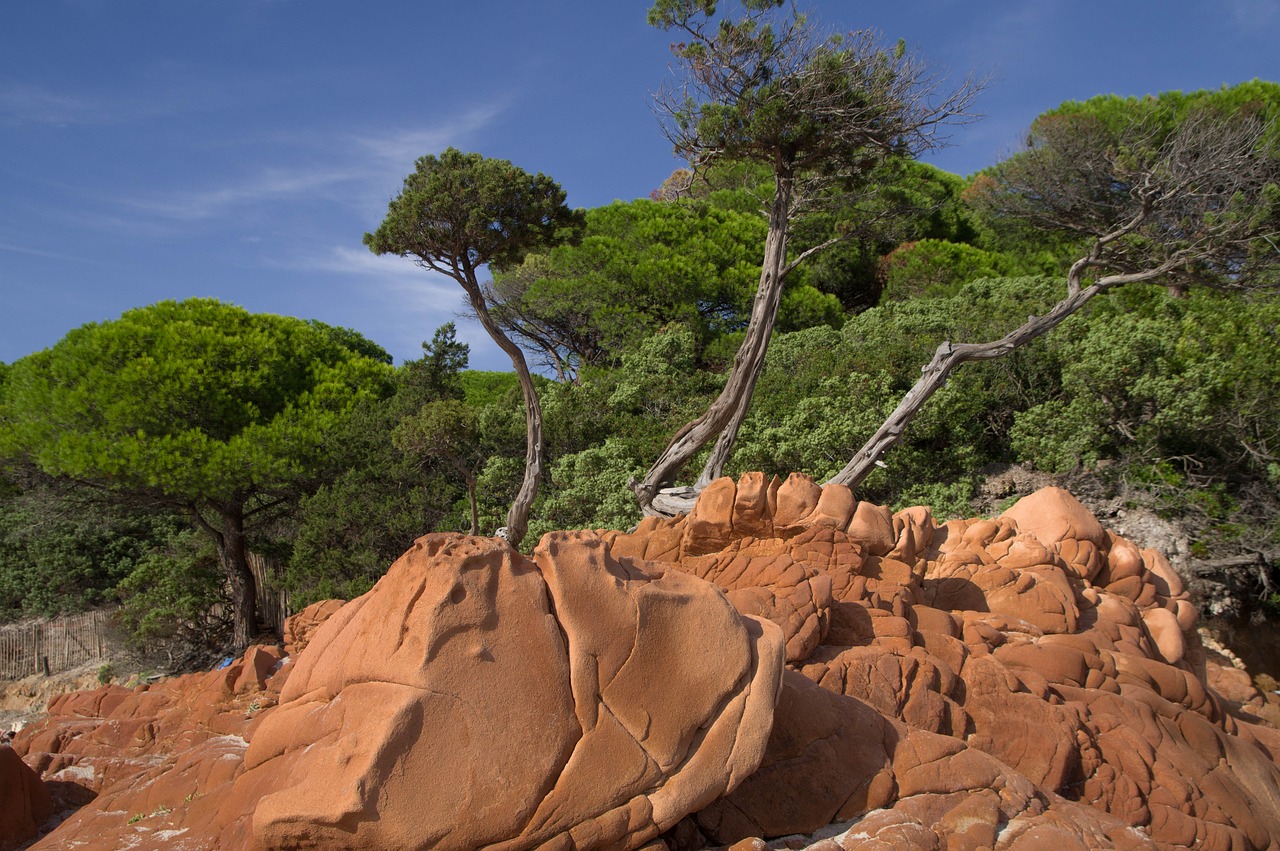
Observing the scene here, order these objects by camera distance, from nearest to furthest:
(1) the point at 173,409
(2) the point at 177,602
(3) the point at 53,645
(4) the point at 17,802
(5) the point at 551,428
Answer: (4) the point at 17,802, (2) the point at 177,602, (1) the point at 173,409, (3) the point at 53,645, (5) the point at 551,428

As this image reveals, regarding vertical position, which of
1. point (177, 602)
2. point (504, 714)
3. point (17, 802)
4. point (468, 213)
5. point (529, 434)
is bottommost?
point (177, 602)

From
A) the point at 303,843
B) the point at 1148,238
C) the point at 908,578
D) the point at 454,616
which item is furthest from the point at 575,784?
the point at 1148,238

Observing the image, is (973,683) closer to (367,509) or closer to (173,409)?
(367,509)

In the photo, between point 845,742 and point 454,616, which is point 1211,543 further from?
point 454,616

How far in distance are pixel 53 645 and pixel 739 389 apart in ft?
45.9

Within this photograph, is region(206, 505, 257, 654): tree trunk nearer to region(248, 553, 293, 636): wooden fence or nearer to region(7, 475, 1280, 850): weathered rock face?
region(248, 553, 293, 636): wooden fence

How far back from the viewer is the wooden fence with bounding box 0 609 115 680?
54.2ft

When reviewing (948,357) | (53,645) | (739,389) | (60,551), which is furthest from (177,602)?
(948,357)

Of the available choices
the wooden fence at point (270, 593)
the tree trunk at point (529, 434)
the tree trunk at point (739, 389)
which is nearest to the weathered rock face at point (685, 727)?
the tree trunk at point (739, 389)

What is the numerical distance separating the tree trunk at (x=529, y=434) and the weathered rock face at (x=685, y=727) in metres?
6.61

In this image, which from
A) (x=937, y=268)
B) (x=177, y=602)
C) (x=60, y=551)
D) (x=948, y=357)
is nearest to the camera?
(x=948, y=357)

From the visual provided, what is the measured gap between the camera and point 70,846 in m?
4.52

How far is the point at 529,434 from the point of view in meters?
14.2

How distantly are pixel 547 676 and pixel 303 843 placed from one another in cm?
121
